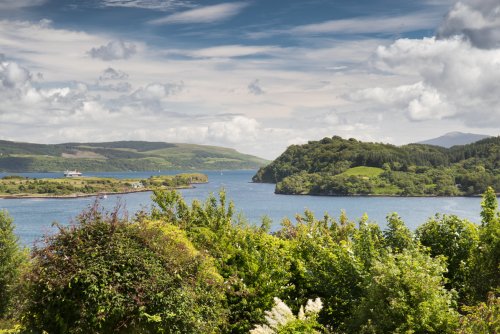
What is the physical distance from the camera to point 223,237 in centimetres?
2809

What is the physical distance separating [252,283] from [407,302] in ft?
31.1

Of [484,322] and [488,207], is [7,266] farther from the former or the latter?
[484,322]

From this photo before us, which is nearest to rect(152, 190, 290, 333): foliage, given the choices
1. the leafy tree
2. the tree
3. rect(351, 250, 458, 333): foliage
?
the leafy tree

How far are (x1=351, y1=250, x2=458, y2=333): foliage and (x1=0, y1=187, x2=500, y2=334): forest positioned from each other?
35 mm

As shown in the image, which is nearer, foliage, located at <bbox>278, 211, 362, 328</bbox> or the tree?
foliage, located at <bbox>278, 211, 362, 328</bbox>

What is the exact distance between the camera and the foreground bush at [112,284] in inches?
695

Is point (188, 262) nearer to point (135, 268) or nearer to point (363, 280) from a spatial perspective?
point (135, 268)

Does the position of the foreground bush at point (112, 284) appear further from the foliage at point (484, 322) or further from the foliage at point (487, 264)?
the foliage at point (487, 264)

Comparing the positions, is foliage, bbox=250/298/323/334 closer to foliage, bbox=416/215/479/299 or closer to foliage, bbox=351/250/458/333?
foliage, bbox=351/250/458/333

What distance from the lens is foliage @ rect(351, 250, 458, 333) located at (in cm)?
1555

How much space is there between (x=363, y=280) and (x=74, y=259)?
10947mm

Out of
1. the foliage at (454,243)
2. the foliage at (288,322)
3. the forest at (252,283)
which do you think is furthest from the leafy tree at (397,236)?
the foliage at (288,322)

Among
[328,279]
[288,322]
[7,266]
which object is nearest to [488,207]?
[328,279]

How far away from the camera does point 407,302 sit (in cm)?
1589
